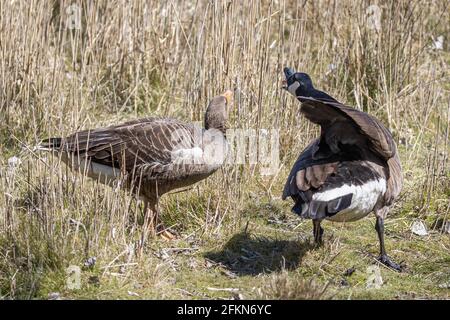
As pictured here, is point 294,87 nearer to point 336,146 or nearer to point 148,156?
point 336,146

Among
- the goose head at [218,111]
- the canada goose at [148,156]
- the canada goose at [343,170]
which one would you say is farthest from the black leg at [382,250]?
the goose head at [218,111]

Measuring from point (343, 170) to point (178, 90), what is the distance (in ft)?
11.9

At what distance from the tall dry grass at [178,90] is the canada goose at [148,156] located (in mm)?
177

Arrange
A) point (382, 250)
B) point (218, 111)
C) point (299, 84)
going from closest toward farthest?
point (382, 250), point (299, 84), point (218, 111)

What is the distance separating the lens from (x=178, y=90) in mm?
8602

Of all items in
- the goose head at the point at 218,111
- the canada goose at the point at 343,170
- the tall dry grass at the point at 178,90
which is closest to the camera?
the canada goose at the point at 343,170

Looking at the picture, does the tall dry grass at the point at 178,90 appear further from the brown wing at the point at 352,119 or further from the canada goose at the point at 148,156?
the brown wing at the point at 352,119

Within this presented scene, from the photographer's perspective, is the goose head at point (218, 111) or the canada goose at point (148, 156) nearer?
the canada goose at point (148, 156)

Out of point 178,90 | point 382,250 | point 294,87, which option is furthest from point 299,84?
point 178,90

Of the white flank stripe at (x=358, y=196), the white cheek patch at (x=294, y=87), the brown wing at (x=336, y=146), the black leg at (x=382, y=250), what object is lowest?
the black leg at (x=382, y=250)

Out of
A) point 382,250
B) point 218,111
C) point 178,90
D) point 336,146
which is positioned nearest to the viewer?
point 336,146

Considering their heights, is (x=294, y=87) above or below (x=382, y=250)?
above

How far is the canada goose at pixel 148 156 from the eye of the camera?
6.09m
